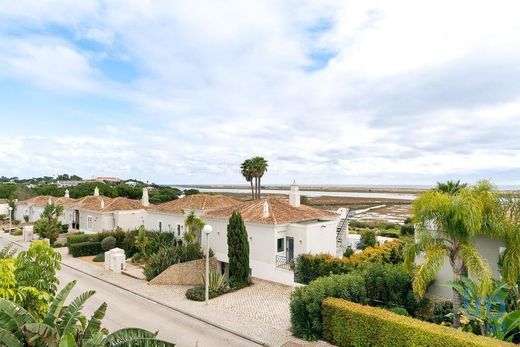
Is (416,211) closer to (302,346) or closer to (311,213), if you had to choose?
(302,346)

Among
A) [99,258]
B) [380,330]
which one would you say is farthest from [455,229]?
[99,258]

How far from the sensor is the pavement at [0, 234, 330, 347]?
15.6m

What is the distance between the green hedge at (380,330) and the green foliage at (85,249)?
2851cm

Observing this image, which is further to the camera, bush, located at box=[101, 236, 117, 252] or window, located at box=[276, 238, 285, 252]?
bush, located at box=[101, 236, 117, 252]

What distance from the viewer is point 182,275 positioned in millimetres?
25016

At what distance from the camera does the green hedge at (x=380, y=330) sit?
11.7 meters

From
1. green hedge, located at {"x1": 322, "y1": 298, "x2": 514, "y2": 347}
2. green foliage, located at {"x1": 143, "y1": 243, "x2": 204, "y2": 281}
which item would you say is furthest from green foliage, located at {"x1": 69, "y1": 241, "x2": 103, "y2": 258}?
green hedge, located at {"x1": 322, "y1": 298, "x2": 514, "y2": 347}

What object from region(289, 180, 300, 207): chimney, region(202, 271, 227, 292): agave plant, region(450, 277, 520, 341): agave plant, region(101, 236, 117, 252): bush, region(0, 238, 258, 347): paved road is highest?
region(289, 180, 300, 207): chimney

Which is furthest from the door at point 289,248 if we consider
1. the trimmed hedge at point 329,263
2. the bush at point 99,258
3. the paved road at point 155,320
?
the bush at point 99,258

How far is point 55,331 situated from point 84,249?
29.9 meters

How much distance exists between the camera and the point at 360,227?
63031mm

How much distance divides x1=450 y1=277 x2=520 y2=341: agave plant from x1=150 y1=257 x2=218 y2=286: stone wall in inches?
655

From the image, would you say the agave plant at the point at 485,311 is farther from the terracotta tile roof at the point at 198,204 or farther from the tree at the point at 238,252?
the terracotta tile roof at the point at 198,204

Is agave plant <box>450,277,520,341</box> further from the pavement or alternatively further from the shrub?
the pavement
